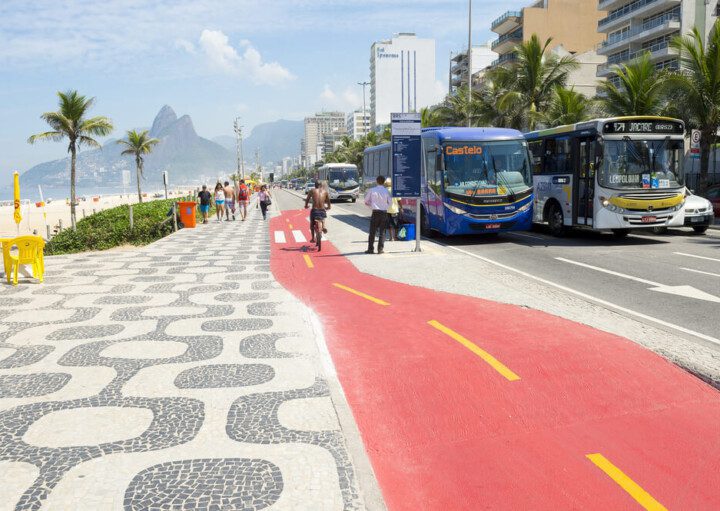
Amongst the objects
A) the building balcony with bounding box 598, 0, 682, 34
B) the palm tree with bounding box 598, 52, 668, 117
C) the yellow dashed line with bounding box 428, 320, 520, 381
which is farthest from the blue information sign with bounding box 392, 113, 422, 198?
the building balcony with bounding box 598, 0, 682, 34

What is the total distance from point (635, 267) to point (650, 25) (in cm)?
5002

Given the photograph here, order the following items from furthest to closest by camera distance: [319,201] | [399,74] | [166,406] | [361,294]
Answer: [399,74] → [319,201] → [361,294] → [166,406]

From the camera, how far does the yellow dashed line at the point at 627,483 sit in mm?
3578

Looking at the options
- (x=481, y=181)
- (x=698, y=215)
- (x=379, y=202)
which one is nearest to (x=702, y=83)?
(x=698, y=215)

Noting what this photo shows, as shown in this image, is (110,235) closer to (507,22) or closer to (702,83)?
(702,83)

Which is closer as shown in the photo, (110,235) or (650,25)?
(110,235)

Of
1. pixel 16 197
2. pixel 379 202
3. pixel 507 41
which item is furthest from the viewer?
pixel 507 41

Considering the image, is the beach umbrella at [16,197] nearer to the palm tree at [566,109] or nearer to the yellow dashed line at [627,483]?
the yellow dashed line at [627,483]

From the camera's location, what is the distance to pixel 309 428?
4.59 meters

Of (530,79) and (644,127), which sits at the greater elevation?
(530,79)

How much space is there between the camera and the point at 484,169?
16922mm

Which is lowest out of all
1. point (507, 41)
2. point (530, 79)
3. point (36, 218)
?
point (36, 218)

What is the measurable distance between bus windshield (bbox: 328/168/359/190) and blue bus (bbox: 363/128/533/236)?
88.0 feet

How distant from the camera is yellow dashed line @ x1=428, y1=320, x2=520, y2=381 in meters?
5.79
